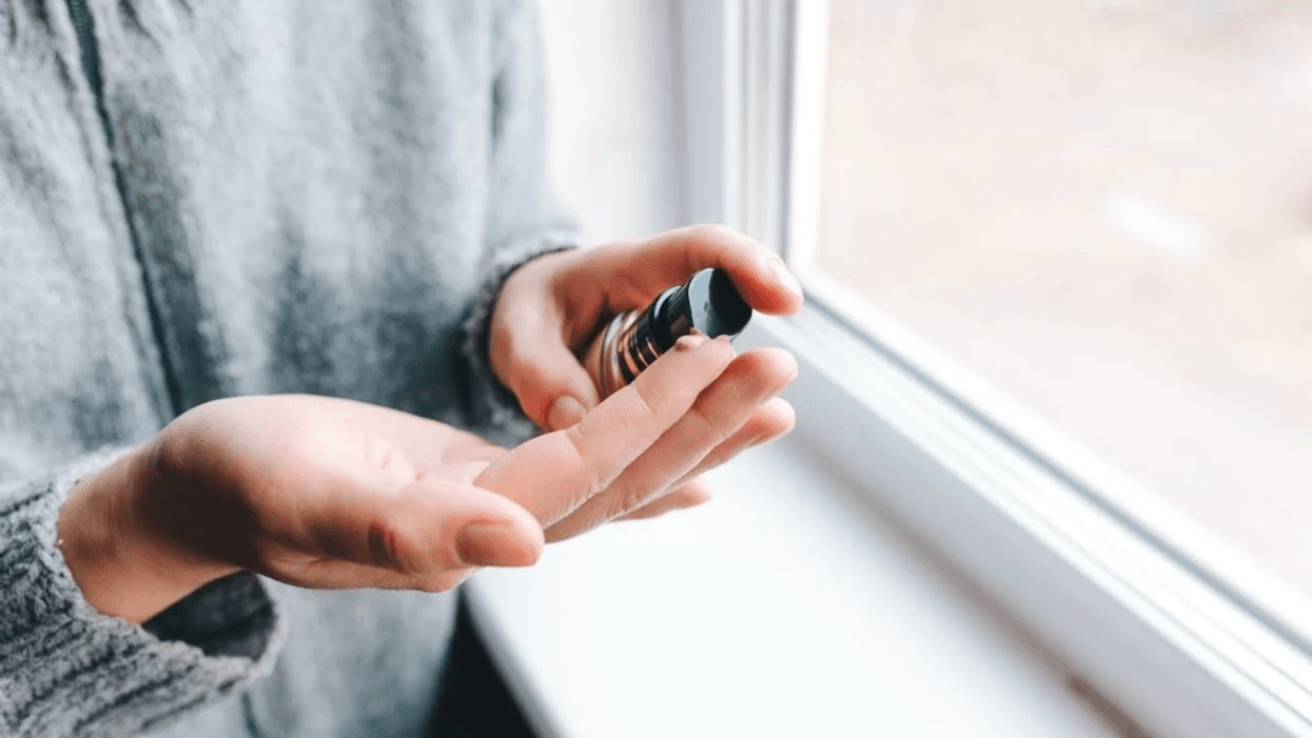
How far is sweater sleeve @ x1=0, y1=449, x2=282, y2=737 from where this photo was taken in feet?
1.20

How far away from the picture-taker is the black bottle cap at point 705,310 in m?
0.36

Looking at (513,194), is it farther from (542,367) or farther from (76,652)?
(76,652)

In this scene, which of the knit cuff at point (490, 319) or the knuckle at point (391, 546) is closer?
the knuckle at point (391, 546)

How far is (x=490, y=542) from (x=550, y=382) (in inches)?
7.3

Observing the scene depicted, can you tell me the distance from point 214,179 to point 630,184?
0.31 m

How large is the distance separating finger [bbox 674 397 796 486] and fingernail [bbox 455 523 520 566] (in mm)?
121

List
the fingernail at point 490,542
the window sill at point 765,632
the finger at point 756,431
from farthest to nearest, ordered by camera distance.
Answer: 1. the window sill at point 765,632
2. the finger at point 756,431
3. the fingernail at point 490,542

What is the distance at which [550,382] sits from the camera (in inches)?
17.7

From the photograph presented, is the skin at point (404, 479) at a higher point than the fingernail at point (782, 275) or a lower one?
lower

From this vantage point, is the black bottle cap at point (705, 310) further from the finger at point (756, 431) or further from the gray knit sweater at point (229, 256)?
the gray knit sweater at point (229, 256)

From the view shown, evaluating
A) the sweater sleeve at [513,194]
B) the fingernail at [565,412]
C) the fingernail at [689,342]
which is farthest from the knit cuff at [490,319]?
the fingernail at [689,342]

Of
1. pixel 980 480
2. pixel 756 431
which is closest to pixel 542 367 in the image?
pixel 756 431

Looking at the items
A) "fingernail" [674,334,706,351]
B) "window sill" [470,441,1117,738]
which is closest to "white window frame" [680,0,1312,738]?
"window sill" [470,441,1117,738]

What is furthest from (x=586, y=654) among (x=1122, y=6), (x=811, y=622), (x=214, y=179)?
(x=1122, y=6)
